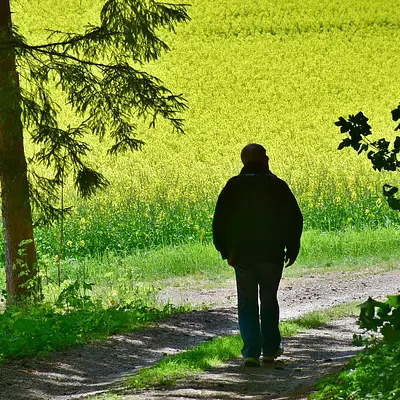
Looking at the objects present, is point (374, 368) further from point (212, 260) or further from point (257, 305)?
point (212, 260)

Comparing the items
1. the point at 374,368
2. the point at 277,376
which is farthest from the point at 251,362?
the point at 374,368

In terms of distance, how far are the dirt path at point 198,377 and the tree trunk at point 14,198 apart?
89.5 inches

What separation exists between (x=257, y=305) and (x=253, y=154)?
130 cm

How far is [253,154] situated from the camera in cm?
862

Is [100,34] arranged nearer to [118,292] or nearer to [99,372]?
[118,292]

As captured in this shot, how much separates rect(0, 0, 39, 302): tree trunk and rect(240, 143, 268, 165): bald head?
4.73 meters

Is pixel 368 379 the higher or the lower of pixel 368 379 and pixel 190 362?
the higher

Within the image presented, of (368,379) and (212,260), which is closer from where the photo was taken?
(368,379)

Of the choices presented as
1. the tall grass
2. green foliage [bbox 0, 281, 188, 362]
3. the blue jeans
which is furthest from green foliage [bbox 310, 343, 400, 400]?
the tall grass

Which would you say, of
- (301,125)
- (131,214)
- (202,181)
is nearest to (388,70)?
(301,125)

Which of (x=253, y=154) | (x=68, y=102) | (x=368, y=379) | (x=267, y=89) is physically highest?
(x=267, y=89)

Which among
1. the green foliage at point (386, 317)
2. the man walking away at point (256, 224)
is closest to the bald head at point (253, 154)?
the man walking away at point (256, 224)

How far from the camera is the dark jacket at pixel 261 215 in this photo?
863 cm

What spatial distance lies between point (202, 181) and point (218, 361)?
17.1m
